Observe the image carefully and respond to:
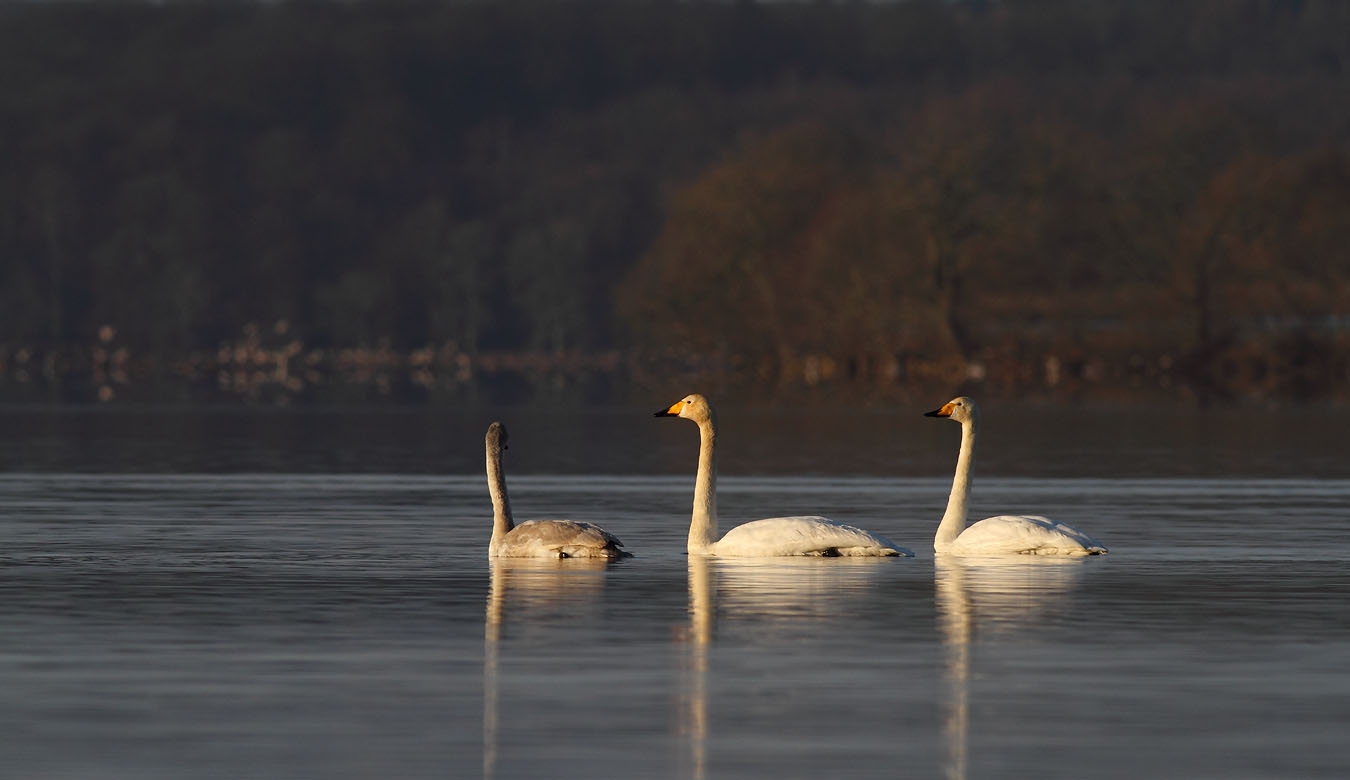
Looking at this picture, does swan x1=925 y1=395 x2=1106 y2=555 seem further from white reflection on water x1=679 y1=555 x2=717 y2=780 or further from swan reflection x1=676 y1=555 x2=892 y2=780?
white reflection on water x1=679 y1=555 x2=717 y2=780

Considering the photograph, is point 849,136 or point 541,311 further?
point 541,311

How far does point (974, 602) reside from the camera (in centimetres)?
2033

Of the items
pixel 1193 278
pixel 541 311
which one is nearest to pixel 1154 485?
pixel 1193 278

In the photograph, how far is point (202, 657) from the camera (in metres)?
16.6

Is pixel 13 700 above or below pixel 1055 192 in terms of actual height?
below

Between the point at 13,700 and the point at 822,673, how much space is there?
450 cm

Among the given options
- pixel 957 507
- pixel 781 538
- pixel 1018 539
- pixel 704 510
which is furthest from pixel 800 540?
pixel 1018 539

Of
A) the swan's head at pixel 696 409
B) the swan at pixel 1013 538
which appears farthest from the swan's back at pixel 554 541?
the swan at pixel 1013 538

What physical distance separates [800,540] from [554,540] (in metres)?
2.12

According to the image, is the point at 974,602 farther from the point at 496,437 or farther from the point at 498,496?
the point at 496,437

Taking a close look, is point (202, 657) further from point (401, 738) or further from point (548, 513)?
point (548, 513)

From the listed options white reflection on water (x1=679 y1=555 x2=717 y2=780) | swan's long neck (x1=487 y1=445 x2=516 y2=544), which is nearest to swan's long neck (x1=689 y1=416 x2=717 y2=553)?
white reflection on water (x1=679 y1=555 x2=717 y2=780)

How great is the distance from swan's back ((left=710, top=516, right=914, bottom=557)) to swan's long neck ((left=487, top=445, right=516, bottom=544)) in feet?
6.09

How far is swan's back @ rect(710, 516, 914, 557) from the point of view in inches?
949
